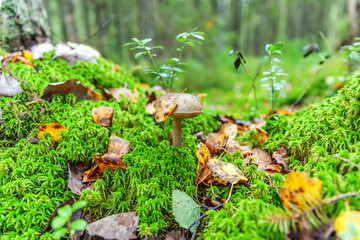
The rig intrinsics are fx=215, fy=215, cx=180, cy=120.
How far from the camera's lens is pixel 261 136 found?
8.02ft

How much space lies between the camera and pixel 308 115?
2330 millimetres

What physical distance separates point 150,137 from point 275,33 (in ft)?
109

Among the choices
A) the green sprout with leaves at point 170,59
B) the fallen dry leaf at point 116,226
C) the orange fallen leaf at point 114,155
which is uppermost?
the green sprout with leaves at point 170,59

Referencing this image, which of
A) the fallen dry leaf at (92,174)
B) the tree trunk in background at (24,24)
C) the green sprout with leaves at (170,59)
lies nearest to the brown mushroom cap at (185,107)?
the green sprout with leaves at (170,59)

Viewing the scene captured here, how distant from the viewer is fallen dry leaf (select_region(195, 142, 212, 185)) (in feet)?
6.40

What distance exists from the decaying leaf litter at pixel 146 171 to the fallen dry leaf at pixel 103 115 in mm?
11

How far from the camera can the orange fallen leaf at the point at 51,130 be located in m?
2.18

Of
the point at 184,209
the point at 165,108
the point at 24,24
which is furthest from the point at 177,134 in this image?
the point at 24,24

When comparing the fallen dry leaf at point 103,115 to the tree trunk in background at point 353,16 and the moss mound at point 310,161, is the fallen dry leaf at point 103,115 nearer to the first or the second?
the moss mound at point 310,161

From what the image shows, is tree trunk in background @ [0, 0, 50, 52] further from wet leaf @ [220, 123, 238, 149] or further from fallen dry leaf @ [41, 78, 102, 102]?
wet leaf @ [220, 123, 238, 149]

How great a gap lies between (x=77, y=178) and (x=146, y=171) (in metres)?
0.64

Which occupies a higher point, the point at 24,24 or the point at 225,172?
the point at 24,24

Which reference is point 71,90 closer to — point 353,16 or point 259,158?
point 259,158

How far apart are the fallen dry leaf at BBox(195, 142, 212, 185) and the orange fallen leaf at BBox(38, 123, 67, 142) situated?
1.44 meters
